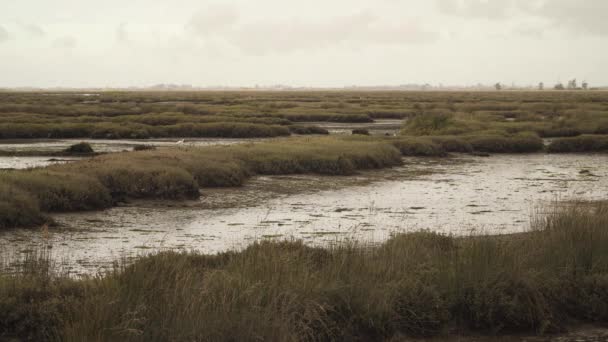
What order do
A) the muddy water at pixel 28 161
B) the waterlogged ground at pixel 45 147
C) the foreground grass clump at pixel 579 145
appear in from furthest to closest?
the foreground grass clump at pixel 579 145 < the waterlogged ground at pixel 45 147 < the muddy water at pixel 28 161

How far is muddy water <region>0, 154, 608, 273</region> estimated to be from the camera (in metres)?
14.6

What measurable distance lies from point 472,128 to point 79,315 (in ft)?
133

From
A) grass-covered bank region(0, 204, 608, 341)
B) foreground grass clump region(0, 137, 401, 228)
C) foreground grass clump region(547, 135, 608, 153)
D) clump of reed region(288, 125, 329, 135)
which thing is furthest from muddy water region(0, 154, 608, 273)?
clump of reed region(288, 125, 329, 135)

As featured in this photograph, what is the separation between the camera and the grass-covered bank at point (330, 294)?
8055mm

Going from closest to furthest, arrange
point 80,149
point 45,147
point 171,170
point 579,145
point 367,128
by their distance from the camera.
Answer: point 171,170 → point 80,149 → point 45,147 → point 579,145 → point 367,128

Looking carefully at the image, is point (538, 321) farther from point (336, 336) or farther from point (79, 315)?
point (79, 315)

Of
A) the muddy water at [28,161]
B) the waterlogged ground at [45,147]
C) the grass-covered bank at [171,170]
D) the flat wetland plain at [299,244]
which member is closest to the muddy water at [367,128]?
the waterlogged ground at [45,147]

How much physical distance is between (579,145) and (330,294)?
34.5 meters

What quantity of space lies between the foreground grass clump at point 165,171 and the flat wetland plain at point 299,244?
0.06 meters

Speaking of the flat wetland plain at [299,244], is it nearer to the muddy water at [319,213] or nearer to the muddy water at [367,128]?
the muddy water at [319,213]

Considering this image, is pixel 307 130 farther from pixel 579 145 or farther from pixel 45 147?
pixel 45 147

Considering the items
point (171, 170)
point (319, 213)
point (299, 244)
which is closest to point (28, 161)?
point (171, 170)

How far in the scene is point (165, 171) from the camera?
21.4m

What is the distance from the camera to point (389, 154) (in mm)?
31344
